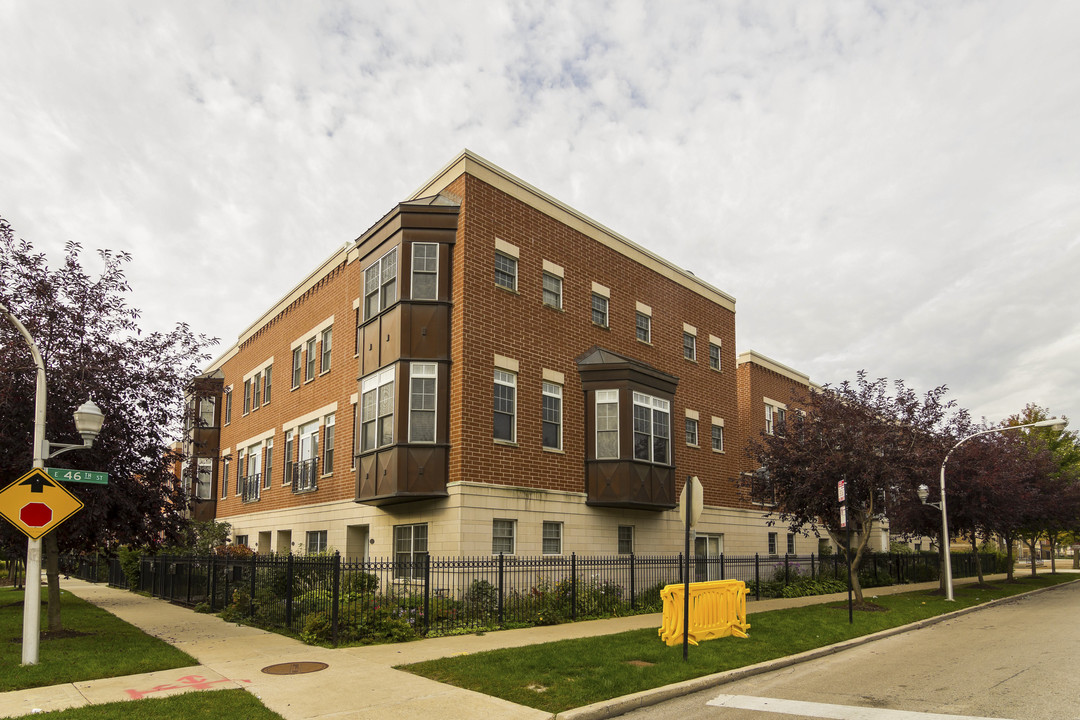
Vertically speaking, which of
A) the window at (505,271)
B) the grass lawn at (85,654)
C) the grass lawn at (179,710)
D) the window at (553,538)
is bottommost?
the grass lawn at (85,654)

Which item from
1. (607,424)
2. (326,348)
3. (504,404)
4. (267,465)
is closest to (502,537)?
(504,404)

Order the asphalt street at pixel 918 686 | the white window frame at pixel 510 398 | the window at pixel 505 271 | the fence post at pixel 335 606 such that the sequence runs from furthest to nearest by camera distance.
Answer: the window at pixel 505 271 → the white window frame at pixel 510 398 → the fence post at pixel 335 606 → the asphalt street at pixel 918 686

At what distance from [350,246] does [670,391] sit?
446 inches

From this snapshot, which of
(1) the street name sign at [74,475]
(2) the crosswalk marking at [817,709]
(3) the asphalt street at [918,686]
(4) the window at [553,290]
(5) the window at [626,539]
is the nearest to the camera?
(2) the crosswalk marking at [817,709]

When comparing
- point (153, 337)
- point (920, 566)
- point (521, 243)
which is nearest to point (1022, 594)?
point (920, 566)

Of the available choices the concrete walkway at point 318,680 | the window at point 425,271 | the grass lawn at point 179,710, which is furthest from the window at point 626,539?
the grass lawn at point 179,710

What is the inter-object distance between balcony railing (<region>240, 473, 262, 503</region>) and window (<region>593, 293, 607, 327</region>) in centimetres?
1524

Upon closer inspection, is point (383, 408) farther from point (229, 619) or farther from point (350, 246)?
point (350, 246)

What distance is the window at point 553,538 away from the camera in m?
21.2

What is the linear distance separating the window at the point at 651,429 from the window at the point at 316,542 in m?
10.3

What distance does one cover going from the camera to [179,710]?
894 cm

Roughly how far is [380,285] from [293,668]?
11.9 meters

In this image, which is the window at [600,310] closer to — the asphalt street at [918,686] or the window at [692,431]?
the window at [692,431]

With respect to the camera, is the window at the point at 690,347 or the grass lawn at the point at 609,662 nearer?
the grass lawn at the point at 609,662
